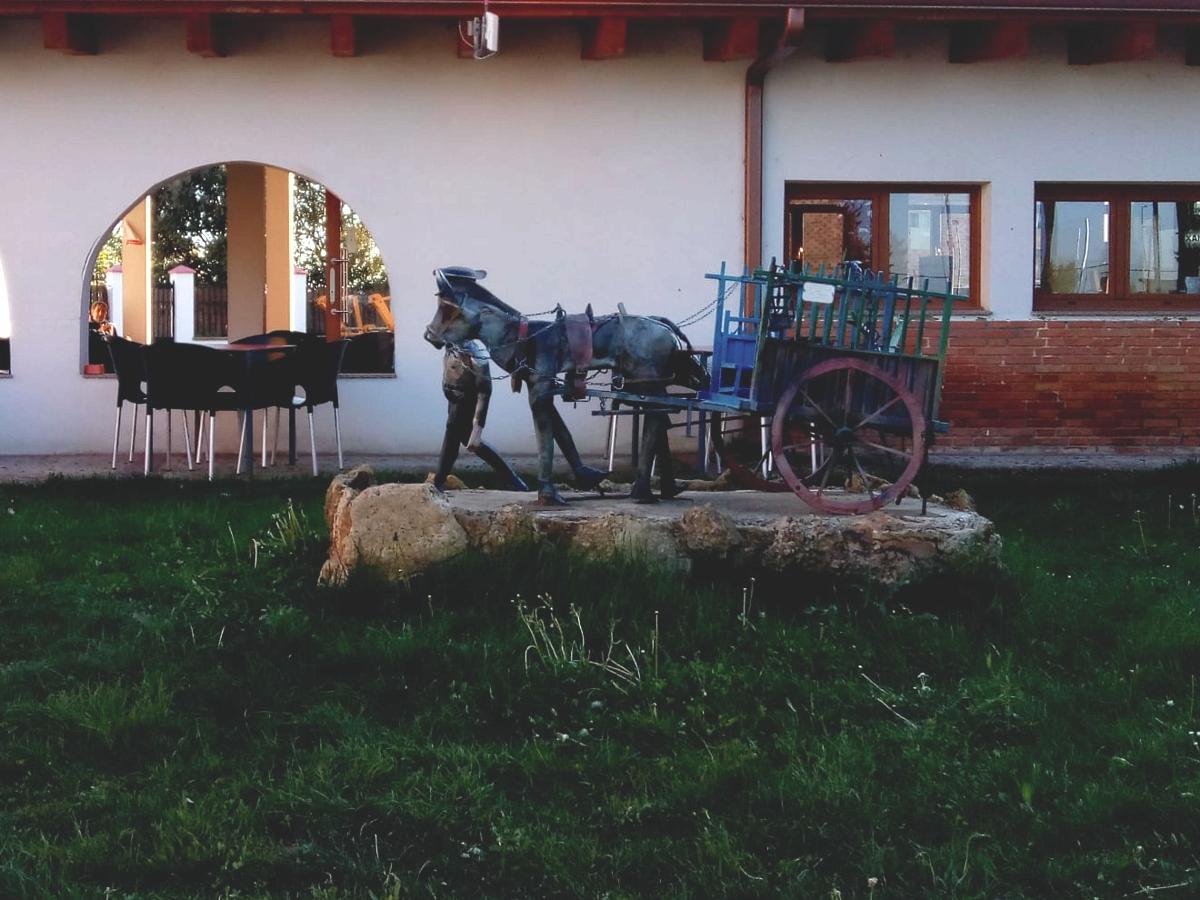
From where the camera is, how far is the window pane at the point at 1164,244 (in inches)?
456

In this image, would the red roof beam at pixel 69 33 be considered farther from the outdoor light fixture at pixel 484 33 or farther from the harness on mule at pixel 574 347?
the harness on mule at pixel 574 347

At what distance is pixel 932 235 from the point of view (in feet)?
37.5

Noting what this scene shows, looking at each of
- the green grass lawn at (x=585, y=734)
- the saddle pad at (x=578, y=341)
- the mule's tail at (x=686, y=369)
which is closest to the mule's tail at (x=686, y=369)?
the mule's tail at (x=686, y=369)

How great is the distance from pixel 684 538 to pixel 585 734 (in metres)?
1.38

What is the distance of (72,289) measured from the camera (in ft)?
36.7

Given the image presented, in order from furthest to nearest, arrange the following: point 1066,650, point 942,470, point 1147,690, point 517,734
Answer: point 942,470
point 1066,650
point 1147,690
point 517,734

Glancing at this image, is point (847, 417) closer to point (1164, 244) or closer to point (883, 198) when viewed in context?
point (883, 198)

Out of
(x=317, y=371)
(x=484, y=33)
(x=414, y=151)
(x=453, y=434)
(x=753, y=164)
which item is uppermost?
(x=484, y=33)

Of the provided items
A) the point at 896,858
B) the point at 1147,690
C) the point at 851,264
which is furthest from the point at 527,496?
the point at 896,858

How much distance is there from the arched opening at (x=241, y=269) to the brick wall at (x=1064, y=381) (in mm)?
4595

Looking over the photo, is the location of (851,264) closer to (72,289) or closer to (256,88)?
(256,88)

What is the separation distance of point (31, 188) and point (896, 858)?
956cm

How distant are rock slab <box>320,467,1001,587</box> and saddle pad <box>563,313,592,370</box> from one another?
648 millimetres

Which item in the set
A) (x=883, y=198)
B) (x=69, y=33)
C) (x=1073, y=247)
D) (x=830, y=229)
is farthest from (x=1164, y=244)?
(x=69, y=33)
